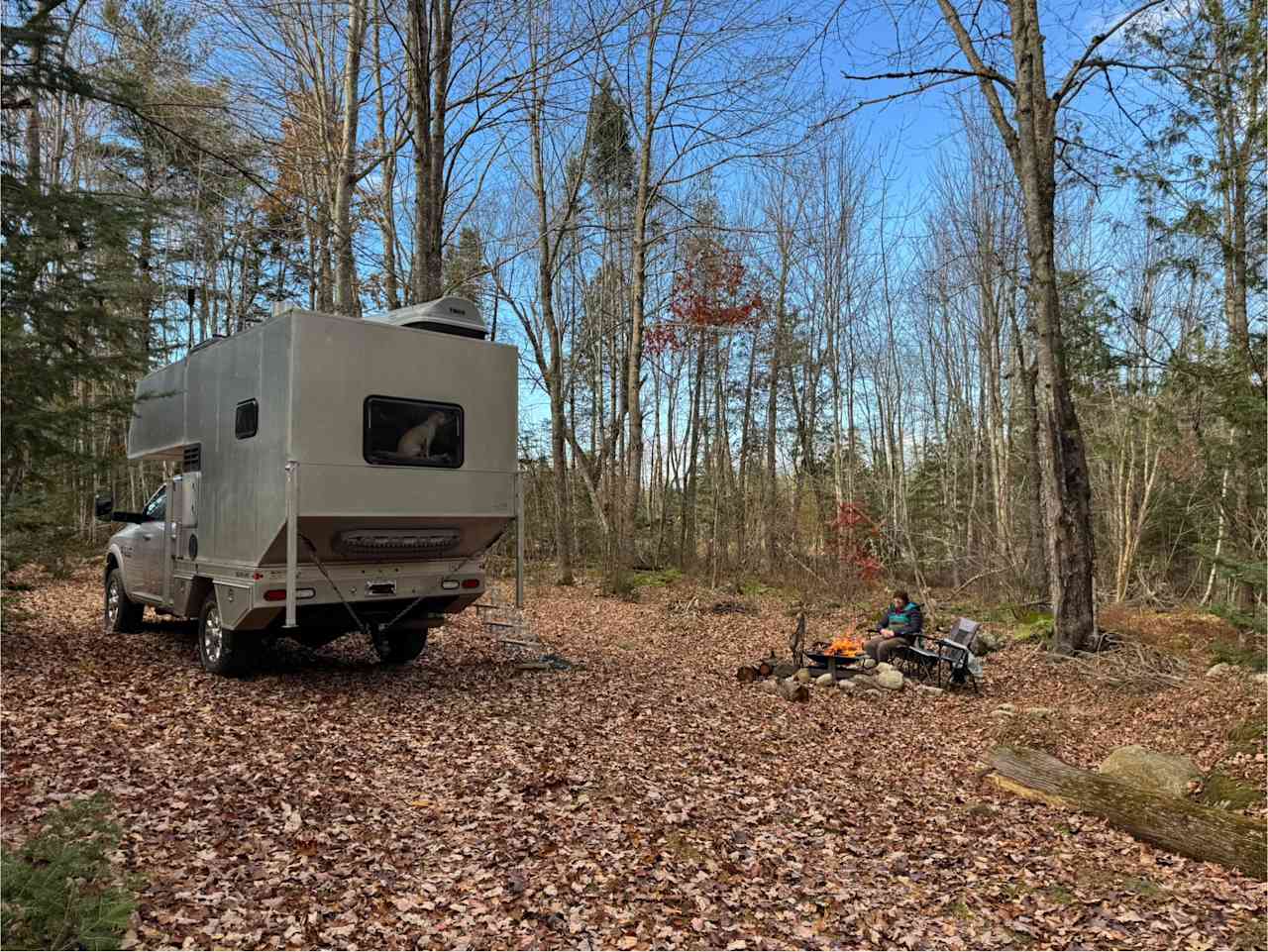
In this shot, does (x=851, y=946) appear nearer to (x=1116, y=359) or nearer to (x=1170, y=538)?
(x=1116, y=359)

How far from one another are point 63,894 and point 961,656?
28.1ft

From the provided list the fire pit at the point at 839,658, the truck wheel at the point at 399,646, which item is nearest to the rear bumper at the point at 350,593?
the truck wheel at the point at 399,646

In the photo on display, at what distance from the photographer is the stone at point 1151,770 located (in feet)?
18.5

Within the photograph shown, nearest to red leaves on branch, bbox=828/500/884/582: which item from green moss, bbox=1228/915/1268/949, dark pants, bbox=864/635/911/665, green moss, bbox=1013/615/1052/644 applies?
green moss, bbox=1013/615/1052/644

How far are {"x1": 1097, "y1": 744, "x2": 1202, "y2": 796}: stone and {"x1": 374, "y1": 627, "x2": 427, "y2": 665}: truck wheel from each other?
21.1ft

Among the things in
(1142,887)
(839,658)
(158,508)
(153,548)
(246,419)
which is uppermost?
(246,419)

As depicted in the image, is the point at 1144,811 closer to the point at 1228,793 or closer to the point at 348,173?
the point at 1228,793

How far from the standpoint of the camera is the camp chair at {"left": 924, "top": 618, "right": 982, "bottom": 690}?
9.13m

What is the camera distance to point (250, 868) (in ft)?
12.7

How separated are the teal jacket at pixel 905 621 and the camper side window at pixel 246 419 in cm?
741

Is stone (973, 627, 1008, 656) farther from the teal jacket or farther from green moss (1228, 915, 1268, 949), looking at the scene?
green moss (1228, 915, 1268, 949)

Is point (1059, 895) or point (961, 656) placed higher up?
point (961, 656)

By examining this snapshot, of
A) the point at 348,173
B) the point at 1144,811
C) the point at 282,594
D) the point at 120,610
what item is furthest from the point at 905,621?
the point at 348,173

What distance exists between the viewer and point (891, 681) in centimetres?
895
